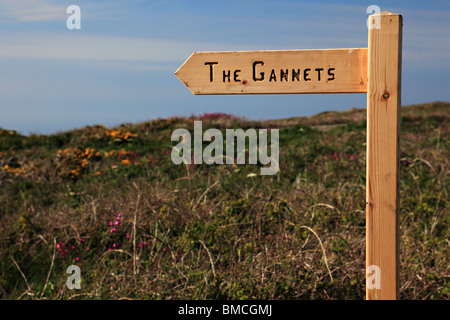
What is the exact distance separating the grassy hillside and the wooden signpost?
87 centimetres

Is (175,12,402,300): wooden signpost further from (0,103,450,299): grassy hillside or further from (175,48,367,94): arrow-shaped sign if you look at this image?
(0,103,450,299): grassy hillside

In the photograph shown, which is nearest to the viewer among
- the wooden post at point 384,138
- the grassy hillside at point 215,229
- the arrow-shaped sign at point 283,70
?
the wooden post at point 384,138

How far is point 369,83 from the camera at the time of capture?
10.4 ft

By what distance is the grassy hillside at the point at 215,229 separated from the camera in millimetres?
4121

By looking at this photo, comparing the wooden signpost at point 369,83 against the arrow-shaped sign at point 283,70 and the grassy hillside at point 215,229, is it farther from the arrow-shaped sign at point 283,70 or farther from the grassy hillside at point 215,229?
the grassy hillside at point 215,229

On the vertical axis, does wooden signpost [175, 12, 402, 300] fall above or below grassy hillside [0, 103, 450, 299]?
above

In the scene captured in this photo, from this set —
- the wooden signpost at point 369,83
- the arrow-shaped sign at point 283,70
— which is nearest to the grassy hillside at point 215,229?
the wooden signpost at point 369,83

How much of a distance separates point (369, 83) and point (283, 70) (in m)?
0.63

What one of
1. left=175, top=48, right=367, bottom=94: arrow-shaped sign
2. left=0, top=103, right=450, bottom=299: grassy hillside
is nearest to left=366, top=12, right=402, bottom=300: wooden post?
left=175, top=48, right=367, bottom=94: arrow-shaped sign

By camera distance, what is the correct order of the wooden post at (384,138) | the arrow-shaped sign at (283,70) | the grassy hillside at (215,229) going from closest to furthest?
the wooden post at (384,138) < the arrow-shaped sign at (283,70) < the grassy hillside at (215,229)

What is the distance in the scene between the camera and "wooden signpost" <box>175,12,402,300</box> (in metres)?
3.16
